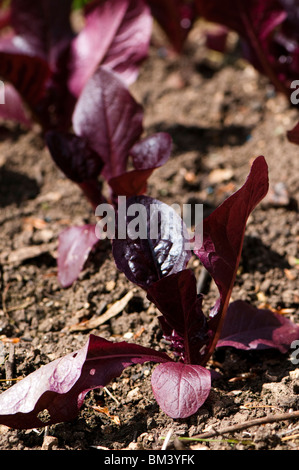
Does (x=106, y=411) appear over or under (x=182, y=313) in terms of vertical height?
under

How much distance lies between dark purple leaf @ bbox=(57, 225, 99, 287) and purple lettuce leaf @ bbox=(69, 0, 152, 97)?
719 mm

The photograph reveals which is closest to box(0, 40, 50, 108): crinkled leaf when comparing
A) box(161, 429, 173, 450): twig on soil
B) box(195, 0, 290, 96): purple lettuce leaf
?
box(195, 0, 290, 96): purple lettuce leaf

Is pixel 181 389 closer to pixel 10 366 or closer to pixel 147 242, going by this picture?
pixel 147 242

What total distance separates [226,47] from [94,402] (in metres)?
2.13

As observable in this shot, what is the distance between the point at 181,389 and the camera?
1.22 meters

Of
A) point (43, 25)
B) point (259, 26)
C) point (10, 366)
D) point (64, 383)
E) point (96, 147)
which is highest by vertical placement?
point (43, 25)

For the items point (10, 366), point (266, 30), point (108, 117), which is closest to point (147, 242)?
point (10, 366)

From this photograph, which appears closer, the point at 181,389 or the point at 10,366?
the point at 181,389

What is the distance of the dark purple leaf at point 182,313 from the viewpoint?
4.16 ft

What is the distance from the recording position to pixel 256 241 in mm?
1839

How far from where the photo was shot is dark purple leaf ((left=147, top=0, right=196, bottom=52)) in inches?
102

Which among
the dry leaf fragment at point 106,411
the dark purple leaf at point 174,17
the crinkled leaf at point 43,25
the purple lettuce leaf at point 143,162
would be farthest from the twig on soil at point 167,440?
the dark purple leaf at point 174,17

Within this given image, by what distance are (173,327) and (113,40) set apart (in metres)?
1.31
